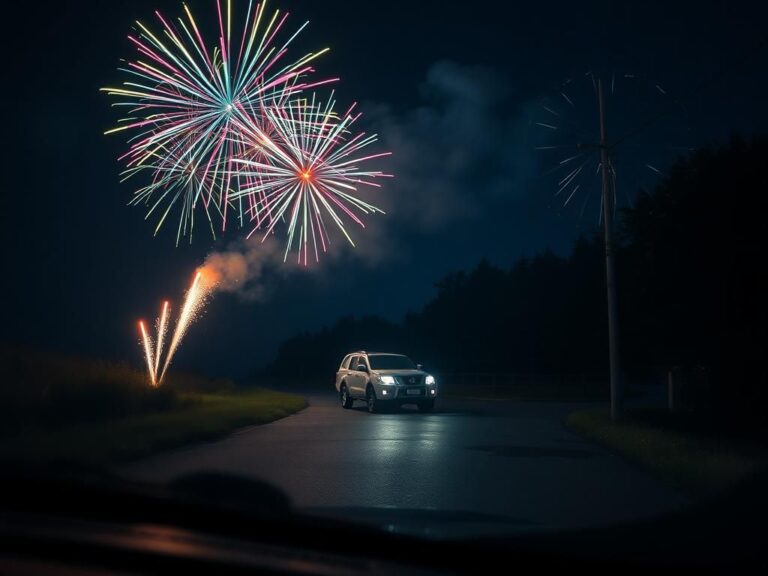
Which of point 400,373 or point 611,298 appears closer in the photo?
point 611,298

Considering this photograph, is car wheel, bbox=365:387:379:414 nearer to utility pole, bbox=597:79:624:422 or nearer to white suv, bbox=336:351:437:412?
white suv, bbox=336:351:437:412

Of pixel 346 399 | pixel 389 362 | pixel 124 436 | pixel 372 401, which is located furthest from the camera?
pixel 346 399

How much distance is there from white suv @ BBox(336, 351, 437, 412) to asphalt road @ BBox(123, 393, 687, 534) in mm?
5438

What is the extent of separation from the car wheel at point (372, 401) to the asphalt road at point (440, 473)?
5.63 m

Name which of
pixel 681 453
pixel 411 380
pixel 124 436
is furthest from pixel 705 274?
pixel 124 436

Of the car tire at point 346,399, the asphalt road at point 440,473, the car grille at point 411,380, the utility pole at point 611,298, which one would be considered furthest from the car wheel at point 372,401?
the utility pole at point 611,298

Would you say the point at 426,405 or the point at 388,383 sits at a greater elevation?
the point at 388,383

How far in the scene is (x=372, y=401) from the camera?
959 inches

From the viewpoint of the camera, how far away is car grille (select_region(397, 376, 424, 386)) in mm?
24281

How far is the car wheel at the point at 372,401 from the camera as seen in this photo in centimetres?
2419

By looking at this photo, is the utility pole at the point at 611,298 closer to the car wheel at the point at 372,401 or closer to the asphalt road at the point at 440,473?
the asphalt road at the point at 440,473

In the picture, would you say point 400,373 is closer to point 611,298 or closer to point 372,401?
point 372,401

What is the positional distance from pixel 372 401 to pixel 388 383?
84 centimetres

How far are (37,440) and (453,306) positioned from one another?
85278 mm
